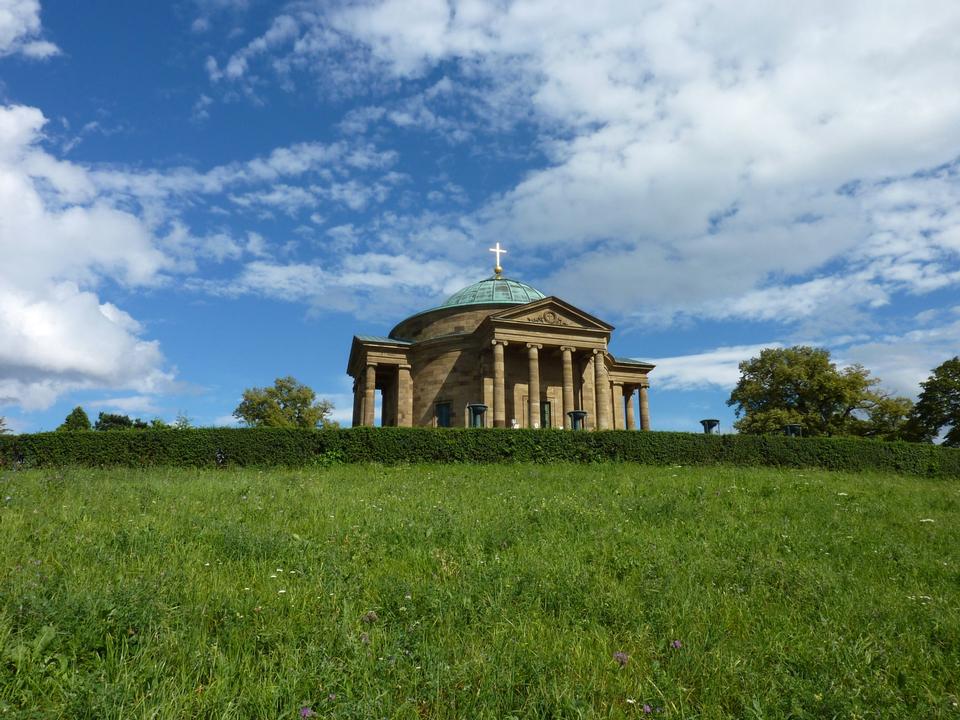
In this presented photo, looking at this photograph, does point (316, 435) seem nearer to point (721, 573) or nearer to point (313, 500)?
point (313, 500)

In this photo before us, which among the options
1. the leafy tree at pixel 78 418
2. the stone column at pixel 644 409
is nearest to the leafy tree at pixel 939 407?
the stone column at pixel 644 409

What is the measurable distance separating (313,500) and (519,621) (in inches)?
255

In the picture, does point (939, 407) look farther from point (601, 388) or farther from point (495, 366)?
point (495, 366)

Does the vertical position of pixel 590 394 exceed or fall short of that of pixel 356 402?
it falls short

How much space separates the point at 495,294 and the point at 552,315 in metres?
6.95

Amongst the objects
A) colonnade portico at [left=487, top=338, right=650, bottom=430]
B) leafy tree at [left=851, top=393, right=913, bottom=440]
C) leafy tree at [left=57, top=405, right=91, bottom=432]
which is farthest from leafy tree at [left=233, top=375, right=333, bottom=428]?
leafy tree at [left=851, top=393, right=913, bottom=440]

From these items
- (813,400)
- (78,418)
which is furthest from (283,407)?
(813,400)

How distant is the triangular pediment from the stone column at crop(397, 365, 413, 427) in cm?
821

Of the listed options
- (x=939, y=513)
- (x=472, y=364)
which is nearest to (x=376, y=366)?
(x=472, y=364)

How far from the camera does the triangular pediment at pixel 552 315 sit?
3653 centimetres

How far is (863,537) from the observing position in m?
9.81

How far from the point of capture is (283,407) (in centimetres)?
6269

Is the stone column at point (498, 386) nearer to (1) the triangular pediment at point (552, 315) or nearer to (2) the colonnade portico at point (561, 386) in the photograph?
(2) the colonnade portico at point (561, 386)

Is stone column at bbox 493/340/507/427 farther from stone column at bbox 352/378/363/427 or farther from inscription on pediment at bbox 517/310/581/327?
stone column at bbox 352/378/363/427
